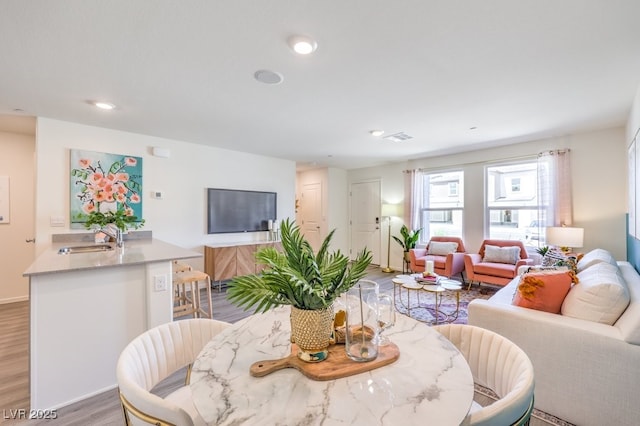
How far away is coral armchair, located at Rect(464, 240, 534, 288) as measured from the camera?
13.0 feet

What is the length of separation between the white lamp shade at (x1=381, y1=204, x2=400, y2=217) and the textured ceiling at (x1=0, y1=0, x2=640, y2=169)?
268cm

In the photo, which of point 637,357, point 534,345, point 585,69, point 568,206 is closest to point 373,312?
point 534,345

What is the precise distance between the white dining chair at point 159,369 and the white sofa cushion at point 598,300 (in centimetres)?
212

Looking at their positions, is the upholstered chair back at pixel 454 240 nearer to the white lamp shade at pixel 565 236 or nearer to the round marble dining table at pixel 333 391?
the white lamp shade at pixel 565 236

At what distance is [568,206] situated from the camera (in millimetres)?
3992

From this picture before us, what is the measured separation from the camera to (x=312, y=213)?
7.05m

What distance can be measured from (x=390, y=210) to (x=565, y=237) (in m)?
3.03

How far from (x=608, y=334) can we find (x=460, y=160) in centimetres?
409

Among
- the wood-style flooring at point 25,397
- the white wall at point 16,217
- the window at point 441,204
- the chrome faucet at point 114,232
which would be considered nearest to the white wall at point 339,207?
the window at point 441,204

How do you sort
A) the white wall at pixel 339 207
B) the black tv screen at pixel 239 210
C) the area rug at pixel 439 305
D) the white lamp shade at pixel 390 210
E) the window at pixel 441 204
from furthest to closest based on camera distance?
1. the white wall at pixel 339 207
2. the white lamp shade at pixel 390 210
3. the window at pixel 441 204
4. the black tv screen at pixel 239 210
5. the area rug at pixel 439 305

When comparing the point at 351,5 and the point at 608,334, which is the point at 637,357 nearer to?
the point at 608,334

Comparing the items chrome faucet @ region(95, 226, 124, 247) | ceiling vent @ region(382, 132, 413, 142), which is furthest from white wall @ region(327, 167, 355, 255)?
chrome faucet @ region(95, 226, 124, 247)

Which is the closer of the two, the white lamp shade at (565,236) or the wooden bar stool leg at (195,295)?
the wooden bar stool leg at (195,295)

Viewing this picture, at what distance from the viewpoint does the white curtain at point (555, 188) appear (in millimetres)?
4016
